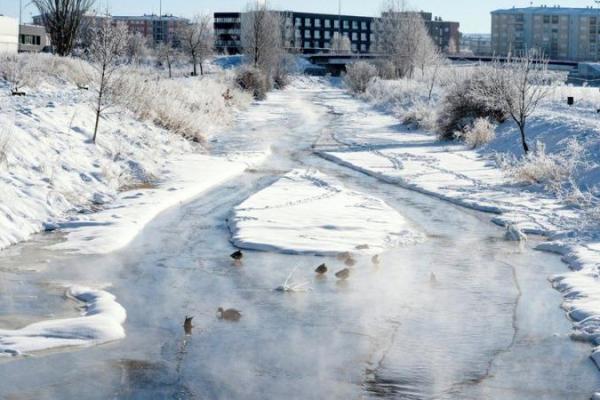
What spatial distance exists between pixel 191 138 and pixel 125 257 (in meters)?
16.7

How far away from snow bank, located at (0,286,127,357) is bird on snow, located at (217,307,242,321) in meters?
1.08

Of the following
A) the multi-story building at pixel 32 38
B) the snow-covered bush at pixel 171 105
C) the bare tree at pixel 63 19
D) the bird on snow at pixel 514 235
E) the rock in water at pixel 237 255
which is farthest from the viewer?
the multi-story building at pixel 32 38

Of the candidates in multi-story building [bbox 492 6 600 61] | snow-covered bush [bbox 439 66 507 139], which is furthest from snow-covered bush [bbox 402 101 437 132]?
multi-story building [bbox 492 6 600 61]

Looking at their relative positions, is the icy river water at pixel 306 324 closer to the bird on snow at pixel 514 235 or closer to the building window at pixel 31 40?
the bird on snow at pixel 514 235

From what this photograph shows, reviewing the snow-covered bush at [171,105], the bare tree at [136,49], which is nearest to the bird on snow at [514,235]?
the snow-covered bush at [171,105]

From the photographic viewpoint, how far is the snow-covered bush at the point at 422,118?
1448 inches

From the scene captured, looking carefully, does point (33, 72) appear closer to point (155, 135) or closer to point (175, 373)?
point (155, 135)

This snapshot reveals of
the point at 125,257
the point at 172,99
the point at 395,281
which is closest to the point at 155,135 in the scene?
the point at 172,99

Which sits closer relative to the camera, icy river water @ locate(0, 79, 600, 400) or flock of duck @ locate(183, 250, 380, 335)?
icy river water @ locate(0, 79, 600, 400)

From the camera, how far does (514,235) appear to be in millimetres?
15102

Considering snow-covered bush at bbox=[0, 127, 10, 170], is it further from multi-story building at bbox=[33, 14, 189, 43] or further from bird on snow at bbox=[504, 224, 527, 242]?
multi-story building at bbox=[33, 14, 189, 43]

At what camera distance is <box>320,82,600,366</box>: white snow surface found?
12211 millimetres

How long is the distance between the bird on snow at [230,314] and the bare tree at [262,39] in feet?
205

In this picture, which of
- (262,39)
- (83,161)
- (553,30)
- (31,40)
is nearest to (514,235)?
(83,161)
